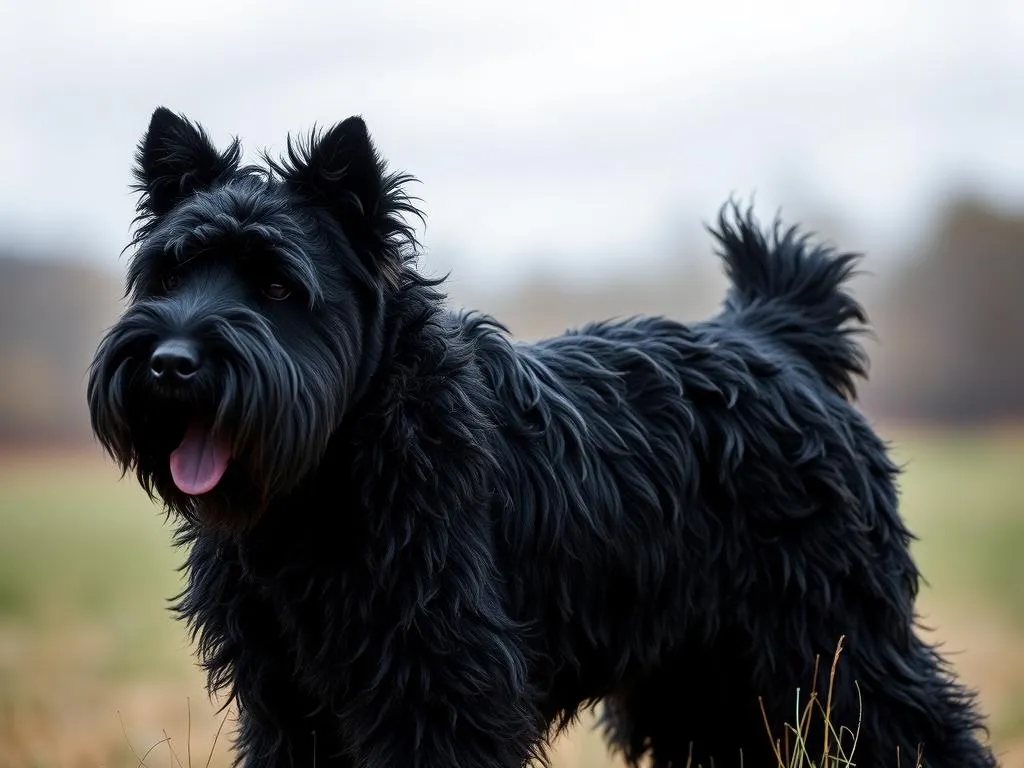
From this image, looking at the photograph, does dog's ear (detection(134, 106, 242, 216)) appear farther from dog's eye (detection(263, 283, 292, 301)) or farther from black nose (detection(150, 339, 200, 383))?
black nose (detection(150, 339, 200, 383))

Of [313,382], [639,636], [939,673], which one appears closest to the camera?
[313,382]

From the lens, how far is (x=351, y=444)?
445 cm

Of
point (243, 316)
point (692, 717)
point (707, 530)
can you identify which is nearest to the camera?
point (243, 316)

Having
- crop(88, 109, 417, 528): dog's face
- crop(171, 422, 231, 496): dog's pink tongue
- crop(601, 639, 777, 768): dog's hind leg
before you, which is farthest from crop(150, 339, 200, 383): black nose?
crop(601, 639, 777, 768): dog's hind leg

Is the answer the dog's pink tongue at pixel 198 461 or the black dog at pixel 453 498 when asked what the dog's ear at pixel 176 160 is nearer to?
the black dog at pixel 453 498

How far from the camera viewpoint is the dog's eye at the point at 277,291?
4352 millimetres

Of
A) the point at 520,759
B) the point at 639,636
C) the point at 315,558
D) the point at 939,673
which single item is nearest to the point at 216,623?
the point at 315,558

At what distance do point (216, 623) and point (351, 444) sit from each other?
0.89 m

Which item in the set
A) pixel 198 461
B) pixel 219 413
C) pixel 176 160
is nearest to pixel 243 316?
pixel 219 413

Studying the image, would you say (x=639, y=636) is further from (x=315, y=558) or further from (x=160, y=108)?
(x=160, y=108)

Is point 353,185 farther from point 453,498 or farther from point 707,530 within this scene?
point 707,530

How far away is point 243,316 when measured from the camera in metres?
4.17

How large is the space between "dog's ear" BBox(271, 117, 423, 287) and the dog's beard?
1.81ft

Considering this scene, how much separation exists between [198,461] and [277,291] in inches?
24.8
